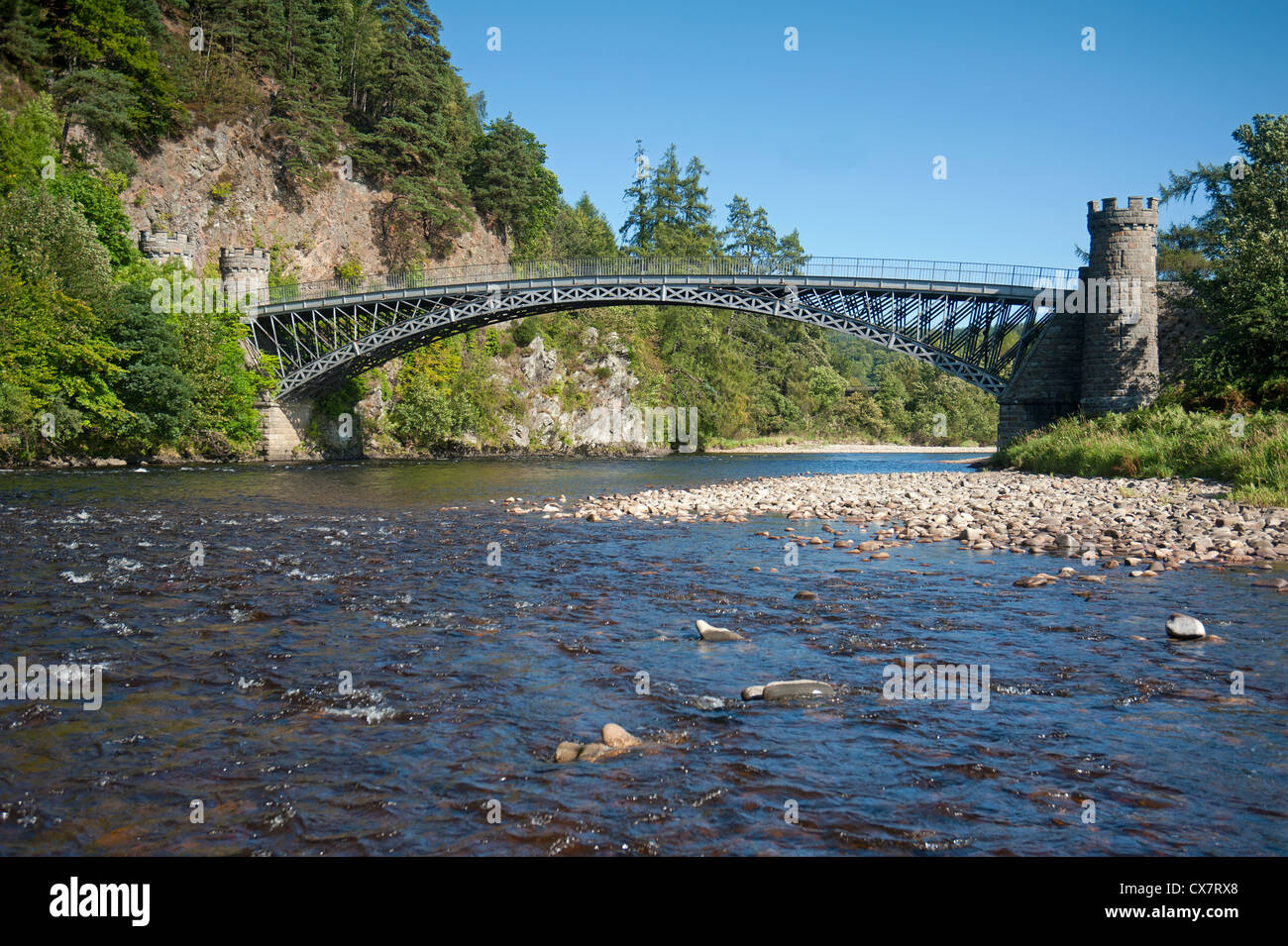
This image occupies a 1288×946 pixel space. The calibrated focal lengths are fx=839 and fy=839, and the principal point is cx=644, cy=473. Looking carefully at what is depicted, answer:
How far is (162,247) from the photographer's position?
1689 inches

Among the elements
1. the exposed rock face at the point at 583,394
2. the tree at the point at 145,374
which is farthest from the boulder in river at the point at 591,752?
the exposed rock face at the point at 583,394

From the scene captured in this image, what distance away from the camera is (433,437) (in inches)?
2109

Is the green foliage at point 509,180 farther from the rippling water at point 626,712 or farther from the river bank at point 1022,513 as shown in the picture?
the rippling water at point 626,712

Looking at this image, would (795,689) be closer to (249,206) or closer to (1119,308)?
(1119,308)

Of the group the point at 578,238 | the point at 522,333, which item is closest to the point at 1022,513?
the point at 522,333

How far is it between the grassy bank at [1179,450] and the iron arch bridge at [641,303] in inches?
438

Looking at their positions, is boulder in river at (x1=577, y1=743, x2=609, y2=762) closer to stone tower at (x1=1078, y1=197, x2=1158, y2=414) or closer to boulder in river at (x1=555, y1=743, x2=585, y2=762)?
boulder in river at (x1=555, y1=743, x2=585, y2=762)

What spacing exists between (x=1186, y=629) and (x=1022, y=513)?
29.3 ft

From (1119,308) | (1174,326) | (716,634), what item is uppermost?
(1119,308)

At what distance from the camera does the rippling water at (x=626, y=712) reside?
439cm

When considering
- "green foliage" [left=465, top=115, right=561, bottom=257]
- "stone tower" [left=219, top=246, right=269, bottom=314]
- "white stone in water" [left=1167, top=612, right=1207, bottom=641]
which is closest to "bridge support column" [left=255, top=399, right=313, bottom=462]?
"stone tower" [left=219, top=246, right=269, bottom=314]

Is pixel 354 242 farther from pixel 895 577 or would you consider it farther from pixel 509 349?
pixel 895 577

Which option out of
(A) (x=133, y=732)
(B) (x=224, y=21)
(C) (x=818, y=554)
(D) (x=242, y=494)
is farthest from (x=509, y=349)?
(A) (x=133, y=732)

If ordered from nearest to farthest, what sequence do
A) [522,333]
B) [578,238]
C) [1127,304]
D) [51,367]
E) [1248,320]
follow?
[1248,320] < [51,367] < [1127,304] < [522,333] < [578,238]
